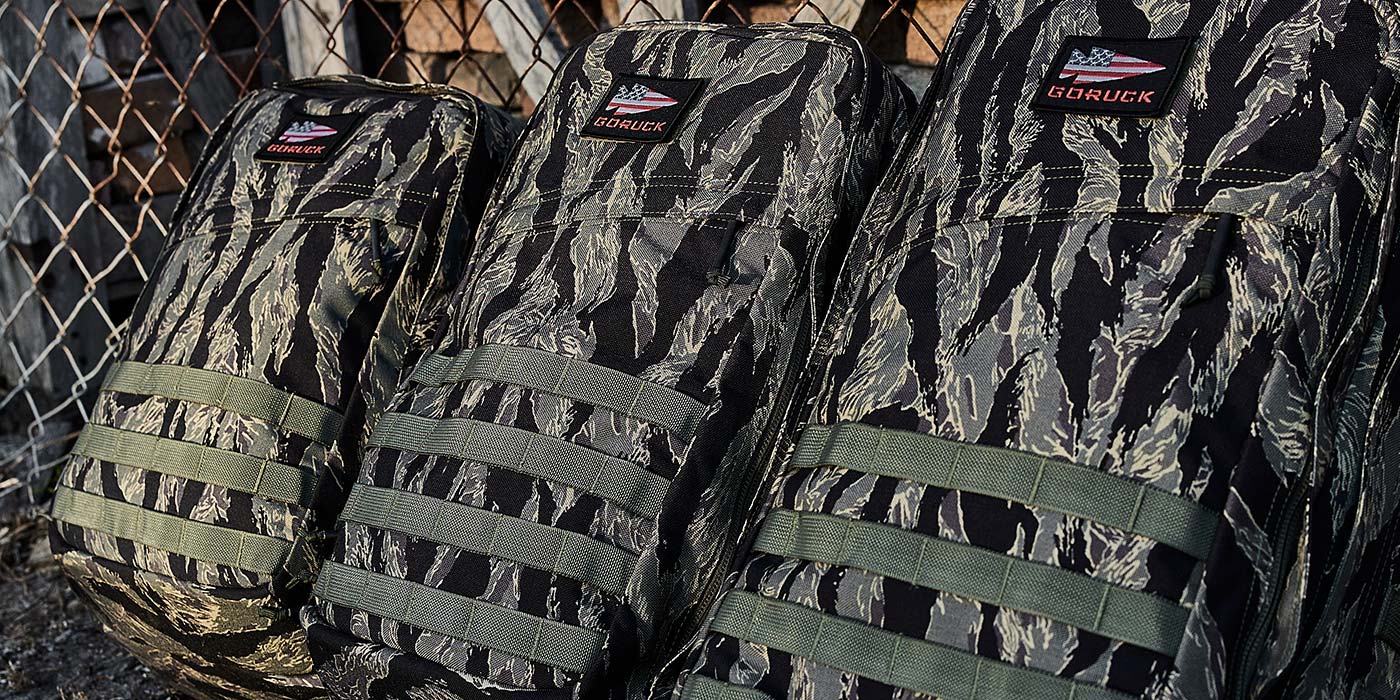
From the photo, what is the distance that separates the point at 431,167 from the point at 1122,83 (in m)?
1.08

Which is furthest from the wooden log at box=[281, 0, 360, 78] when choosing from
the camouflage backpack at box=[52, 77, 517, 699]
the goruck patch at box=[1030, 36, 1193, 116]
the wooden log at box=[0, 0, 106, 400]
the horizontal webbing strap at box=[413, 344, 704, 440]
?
the goruck patch at box=[1030, 36, 1193, 116]

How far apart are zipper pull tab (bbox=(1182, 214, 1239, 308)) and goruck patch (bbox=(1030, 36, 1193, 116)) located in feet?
0.58

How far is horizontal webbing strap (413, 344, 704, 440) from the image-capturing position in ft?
5.72

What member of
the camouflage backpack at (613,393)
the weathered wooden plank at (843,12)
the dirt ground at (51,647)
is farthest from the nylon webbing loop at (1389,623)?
the dirt ground at (51,647)

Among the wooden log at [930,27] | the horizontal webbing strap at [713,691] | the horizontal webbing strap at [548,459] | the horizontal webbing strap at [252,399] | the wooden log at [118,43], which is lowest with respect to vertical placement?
the horizontal webbing strap at [713,691]

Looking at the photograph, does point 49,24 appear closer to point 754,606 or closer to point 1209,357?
point 754,606

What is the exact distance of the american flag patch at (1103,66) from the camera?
1.61 meters

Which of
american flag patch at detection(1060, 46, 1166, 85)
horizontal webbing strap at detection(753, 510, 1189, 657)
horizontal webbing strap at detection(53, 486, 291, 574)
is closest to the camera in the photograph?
horizontal webbing strap at detection(753, 510, 1189, 657)

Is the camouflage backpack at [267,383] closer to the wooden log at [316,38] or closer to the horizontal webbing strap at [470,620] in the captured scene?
the horizontal webbing strap at [470,620]

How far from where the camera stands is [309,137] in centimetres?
233

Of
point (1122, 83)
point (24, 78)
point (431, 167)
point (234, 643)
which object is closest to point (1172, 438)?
point (1122, 83)

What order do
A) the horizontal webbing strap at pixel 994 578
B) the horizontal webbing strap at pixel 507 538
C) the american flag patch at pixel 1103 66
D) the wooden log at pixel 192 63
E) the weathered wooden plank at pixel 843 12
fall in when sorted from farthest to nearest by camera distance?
1. the wooden log at pixel 192 63
2. the weathered wooden plank at pixel 843 12
3. the horizontal webbing strap at pixel 507 538
4. the american flag patch at pixel 1103 66
5. the horizontal webbing strap at pixel 994 578

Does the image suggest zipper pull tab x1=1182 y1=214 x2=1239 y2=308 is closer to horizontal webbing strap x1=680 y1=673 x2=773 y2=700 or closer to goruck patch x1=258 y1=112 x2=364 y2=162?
horizontal webbing strap x1=680 y1=673 x2=773 y2=700

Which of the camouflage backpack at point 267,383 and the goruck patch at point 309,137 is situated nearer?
the camouflage backpack at point 267,383
